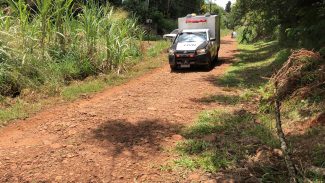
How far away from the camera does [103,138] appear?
6320mm

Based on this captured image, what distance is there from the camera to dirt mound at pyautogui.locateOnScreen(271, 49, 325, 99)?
22.6 feet

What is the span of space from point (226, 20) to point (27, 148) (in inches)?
2590

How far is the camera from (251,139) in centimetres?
588

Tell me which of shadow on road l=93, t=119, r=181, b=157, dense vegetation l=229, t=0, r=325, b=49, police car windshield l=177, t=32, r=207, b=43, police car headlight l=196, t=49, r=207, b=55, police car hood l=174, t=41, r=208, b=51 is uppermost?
dense vegetation l=229, t=0, r=325, b=49

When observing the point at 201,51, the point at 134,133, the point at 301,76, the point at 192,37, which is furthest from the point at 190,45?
the point at 134,133

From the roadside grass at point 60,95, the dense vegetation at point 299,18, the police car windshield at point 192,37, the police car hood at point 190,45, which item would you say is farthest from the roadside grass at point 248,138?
the police car windshield at point 192,37

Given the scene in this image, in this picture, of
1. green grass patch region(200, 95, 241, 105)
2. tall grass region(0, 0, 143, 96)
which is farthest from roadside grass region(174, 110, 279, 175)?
tall grass region(0, 0, 143, 96)

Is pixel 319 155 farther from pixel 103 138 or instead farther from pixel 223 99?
pixel 223 99

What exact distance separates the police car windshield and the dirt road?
181 inches

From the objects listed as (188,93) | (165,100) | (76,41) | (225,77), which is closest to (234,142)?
(165,100)

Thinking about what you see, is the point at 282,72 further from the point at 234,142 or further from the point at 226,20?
the point at 226,20

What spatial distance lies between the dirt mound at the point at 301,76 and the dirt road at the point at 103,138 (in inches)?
72.1

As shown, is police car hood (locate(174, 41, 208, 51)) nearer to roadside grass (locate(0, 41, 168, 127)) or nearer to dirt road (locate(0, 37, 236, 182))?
roadside grass (locate(0, 41, 168, 127))

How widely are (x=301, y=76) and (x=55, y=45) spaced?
7099 mm
